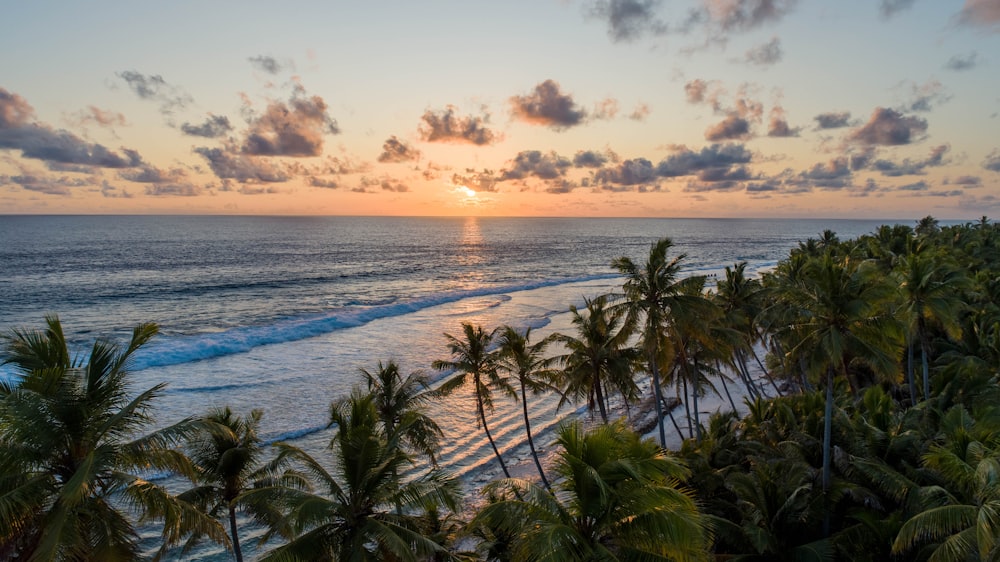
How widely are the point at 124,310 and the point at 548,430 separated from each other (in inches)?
2188

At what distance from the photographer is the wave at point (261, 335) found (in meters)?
46.4

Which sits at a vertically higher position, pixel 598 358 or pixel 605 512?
pixel 605 512

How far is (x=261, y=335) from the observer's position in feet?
176

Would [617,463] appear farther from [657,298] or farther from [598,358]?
[598,358]

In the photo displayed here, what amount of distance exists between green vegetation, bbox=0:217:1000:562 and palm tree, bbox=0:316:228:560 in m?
0.04

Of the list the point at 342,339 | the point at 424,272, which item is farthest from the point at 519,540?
the point at 424,272

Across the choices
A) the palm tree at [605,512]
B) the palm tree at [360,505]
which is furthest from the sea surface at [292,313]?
the palm tree at [605,512]

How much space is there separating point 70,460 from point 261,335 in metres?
45.0

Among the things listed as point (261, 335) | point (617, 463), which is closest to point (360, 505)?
point (617, 463)

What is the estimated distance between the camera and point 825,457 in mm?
18172

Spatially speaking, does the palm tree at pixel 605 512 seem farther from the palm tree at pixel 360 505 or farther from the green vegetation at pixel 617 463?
the palm tree at pixel 360 505

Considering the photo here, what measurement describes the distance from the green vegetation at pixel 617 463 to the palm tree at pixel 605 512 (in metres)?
0.04

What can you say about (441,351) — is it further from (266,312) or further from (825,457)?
(825,457)

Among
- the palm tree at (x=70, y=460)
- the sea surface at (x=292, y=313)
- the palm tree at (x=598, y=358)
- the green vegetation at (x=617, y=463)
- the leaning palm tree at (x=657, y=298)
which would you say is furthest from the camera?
the sea surface at (x=292, y=313)
